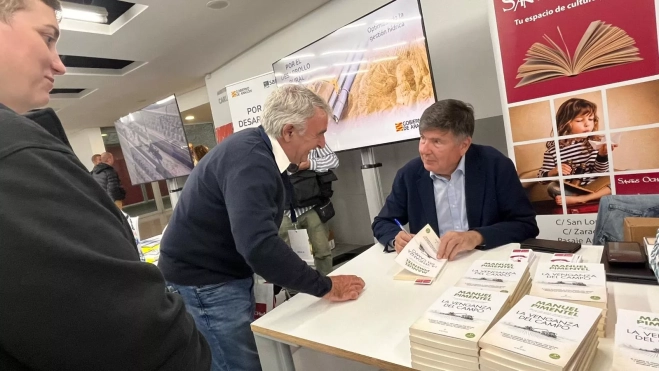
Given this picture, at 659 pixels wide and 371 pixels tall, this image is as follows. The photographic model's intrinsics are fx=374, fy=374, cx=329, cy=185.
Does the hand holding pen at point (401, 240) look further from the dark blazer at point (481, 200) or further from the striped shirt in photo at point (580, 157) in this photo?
the striped shirt in photo at point (580, 157)

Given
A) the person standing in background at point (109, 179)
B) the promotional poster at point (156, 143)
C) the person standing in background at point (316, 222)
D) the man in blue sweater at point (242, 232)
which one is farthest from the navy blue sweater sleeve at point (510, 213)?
the person standing in background at point (109, 179)

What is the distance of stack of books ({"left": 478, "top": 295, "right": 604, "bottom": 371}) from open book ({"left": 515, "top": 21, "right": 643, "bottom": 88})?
1.68 metres

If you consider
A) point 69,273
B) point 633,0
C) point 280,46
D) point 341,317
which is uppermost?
point 280,46

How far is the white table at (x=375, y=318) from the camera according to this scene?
91cm

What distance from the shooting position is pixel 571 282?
922 millimetres

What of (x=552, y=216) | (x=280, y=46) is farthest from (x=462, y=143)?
(x=280, y=46)

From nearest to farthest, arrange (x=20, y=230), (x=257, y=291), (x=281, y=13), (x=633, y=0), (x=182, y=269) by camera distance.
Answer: (x=20, y=230), (x=182, y=269), (x=257, y=291), (x=633, y=0), (x=281, y=13)

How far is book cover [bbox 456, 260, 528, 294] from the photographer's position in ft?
3.20

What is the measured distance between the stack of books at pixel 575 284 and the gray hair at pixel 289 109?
0.88 m

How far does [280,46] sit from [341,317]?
3.78m

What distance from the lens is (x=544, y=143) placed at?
2158 mm

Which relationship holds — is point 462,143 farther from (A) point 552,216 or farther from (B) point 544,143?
(A) point 552,216

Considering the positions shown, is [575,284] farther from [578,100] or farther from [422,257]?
[578,100]

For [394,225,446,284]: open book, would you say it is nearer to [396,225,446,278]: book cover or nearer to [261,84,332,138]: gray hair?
[396,225,446,278]: book cover
